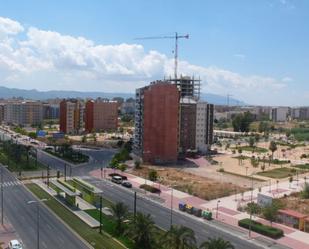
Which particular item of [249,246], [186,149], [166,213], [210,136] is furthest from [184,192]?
[210,136]

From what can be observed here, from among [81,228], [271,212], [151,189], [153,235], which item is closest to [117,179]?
[151,189]

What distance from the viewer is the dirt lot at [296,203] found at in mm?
72062

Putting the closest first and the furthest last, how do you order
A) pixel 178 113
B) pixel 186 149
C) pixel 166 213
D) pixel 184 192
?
pixel 166 213
pixel 184 192
pixel 178 113
pixel 186 149

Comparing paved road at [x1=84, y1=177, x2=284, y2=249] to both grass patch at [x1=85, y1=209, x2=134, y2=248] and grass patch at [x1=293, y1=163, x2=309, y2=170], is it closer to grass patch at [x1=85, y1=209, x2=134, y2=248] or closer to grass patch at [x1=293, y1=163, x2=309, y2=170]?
grass patch at [x1=85, y1=209, x2=134, y2=248]

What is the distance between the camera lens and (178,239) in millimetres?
43438

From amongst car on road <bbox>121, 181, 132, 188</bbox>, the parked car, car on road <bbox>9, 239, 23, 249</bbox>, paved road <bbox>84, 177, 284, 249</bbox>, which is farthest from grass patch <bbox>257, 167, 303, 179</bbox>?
car on road <bbox>9, 239, 23, 249</bbox>

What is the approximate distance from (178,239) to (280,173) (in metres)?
72.5

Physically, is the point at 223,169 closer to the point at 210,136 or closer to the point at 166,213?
the point at 210,136

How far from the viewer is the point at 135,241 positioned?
1972 inches

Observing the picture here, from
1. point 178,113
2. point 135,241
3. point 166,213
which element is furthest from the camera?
point 178,113

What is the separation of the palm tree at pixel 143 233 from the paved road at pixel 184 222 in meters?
8.51

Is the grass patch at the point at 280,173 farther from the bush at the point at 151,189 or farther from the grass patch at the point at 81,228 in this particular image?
the grass patch at the point at 81,228

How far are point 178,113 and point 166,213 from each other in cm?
5600

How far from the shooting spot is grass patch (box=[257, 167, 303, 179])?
10544cm
